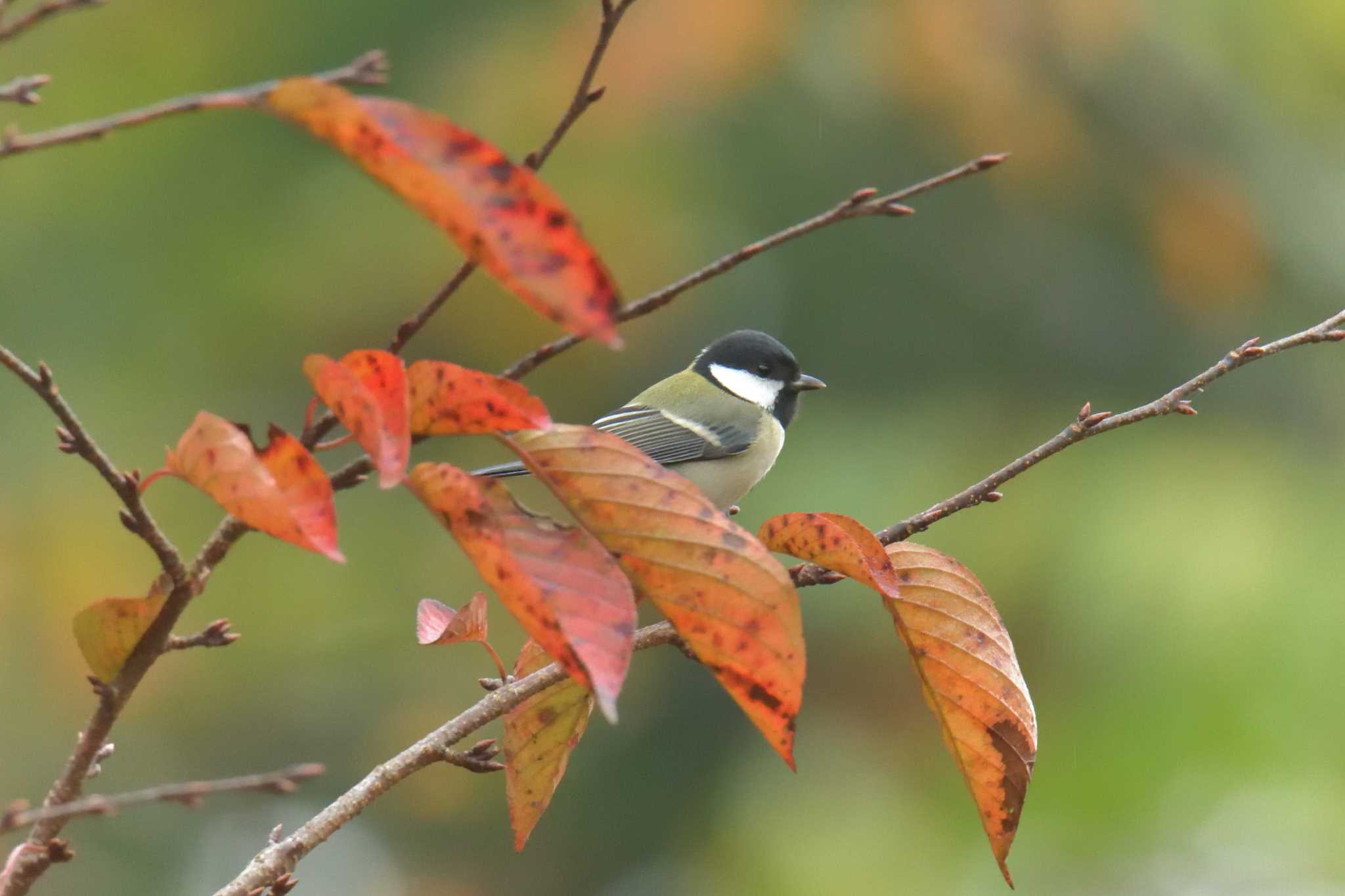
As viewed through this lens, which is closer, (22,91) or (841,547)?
(22,91)

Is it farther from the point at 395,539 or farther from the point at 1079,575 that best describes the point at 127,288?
the point at 1079,575

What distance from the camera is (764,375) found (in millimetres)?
4172

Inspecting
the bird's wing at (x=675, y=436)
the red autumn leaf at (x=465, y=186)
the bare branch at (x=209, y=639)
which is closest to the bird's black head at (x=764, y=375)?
the bird's wing at (x=675, y=436)

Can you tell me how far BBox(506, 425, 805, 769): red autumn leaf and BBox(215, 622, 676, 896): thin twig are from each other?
30cm

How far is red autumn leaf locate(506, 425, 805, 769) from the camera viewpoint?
110cm

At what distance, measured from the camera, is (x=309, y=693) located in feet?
26.0

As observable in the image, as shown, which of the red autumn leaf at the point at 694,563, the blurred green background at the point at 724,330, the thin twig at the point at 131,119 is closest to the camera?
the thin twig at the point at 131,119

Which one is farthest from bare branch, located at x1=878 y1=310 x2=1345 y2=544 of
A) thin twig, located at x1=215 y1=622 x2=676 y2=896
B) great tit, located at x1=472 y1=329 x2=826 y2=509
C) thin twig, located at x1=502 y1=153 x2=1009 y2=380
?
great tit, located at x1=472 y1=329 x2=826 y2=509

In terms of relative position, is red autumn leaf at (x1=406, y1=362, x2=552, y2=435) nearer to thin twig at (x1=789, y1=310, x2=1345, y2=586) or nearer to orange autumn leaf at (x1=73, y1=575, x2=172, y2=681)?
orange autumn leaf at (x1=73, y1=575, x2=172, y2=681)

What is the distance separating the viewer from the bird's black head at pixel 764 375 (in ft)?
13.5

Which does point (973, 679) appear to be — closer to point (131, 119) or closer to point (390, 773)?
point (390, 773)

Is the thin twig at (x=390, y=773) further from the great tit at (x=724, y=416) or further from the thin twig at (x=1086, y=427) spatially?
the great tit at (x=724, y=416)

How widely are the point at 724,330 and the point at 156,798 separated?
6.77 metres

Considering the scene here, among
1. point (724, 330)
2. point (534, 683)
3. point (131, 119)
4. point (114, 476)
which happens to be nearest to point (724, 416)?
point (534, 683)
